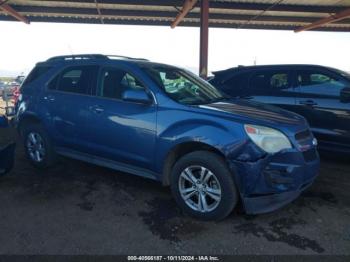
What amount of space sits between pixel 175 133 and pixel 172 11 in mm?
9382

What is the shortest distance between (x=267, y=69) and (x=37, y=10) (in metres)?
8.85

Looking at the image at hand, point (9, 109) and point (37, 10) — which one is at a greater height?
point (37, 10)

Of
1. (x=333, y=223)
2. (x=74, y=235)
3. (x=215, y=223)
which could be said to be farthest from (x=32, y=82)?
(x=333, y=223)

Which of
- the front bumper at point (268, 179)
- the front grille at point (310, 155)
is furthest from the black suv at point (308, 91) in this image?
the front bumper at point (268, 179)

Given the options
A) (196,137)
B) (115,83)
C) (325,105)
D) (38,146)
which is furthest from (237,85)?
(38,146)

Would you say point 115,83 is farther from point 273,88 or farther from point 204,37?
point 204,37

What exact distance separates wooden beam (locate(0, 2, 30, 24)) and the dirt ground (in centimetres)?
788

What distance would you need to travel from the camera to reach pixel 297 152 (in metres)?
3.53

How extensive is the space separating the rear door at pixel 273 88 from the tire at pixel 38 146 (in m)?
3.63

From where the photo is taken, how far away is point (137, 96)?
3.96m

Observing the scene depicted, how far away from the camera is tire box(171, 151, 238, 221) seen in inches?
136

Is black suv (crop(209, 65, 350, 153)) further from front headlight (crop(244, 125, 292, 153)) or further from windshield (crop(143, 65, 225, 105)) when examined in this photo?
front headlight (crop(244, 125, 292, 153))

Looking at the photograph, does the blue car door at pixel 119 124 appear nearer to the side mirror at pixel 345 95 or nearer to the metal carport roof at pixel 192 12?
the side mirror at pixel 345 95

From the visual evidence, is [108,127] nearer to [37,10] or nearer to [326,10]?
[37,10]
